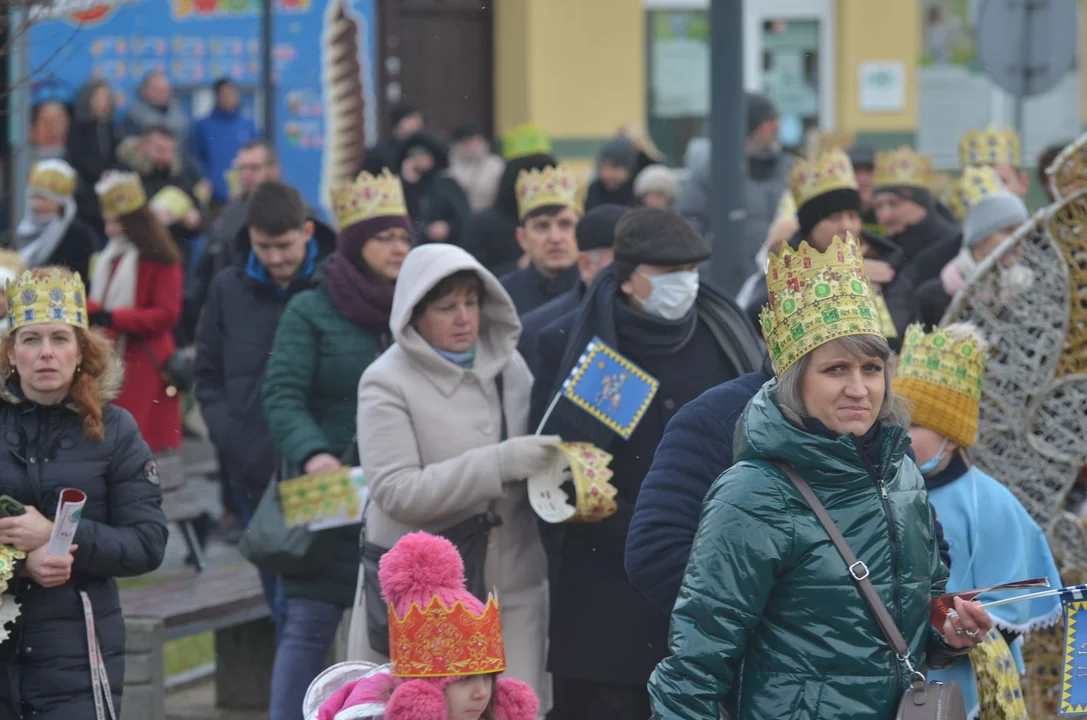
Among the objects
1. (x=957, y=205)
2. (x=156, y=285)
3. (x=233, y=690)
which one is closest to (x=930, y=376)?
(x=233, y=690)

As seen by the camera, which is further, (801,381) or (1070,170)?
(1070,170)

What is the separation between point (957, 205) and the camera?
989cm

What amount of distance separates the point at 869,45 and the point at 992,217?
13.2 meters

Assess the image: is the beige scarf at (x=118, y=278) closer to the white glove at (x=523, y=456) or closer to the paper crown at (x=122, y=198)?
the paper crown at (x=122, y=198)

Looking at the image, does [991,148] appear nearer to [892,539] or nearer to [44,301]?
[44,301]

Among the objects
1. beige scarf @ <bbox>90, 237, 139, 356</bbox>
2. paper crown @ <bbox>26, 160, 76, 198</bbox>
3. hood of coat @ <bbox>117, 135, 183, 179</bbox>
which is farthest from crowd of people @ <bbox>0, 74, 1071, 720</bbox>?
hood of coat @ <bbox>117, 135, 183, 179</bbox>

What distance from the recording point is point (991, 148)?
10.3 metres

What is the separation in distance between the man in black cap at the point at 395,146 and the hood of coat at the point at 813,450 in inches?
312

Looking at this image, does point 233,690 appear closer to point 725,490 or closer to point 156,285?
point 156,285

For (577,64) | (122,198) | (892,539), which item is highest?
(577,64)

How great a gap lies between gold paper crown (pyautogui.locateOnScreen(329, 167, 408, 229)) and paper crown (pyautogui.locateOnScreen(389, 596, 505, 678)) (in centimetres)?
286

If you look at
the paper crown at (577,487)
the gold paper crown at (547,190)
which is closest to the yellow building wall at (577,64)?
the gold paper crown at (547,190)

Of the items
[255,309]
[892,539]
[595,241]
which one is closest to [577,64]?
[255,309]

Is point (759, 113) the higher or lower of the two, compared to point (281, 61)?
lower
